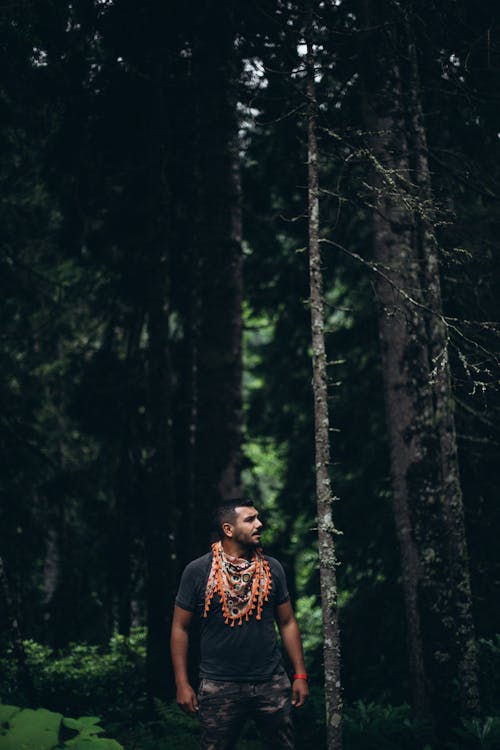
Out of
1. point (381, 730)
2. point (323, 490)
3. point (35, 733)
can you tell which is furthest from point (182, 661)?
point (381, 730)

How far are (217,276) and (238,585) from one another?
5472 mm

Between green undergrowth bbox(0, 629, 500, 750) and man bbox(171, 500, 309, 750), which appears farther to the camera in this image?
green undergrowth bbox(0, 629, 500, 750)

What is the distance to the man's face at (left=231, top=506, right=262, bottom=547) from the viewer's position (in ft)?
16.6

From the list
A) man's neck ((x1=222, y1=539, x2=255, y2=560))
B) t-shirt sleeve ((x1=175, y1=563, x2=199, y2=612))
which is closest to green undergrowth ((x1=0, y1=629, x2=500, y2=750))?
t-shirt sleeve ((x1=175, y1=563, x2=199, y2=612))

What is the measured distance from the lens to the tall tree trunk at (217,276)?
30.2 feet

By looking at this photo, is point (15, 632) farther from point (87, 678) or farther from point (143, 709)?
point (87, 678)

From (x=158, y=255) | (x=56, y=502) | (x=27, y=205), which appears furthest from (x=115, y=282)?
(x=56, y=502)

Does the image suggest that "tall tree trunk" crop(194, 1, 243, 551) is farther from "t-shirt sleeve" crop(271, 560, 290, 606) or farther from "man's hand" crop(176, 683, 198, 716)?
"man's hand" crop(176, 683, 198, 716)

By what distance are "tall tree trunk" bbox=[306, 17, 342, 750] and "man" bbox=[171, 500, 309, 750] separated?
47cm

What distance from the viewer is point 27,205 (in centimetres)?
1255

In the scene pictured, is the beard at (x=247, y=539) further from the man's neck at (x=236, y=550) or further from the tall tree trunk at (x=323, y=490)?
the tall tree trunk at (x=323, y=490)

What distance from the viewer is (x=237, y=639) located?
193 inches

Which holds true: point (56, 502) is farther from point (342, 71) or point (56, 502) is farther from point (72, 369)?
point (342, 71)

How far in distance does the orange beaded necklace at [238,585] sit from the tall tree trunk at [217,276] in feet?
12.9
